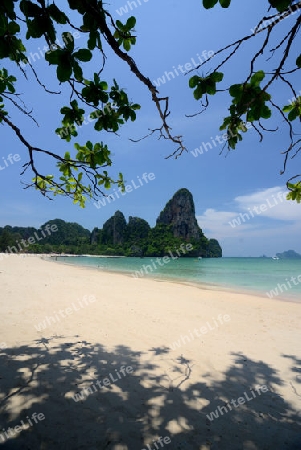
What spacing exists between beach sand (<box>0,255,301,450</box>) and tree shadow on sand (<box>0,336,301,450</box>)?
1 cm

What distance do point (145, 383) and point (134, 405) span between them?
0.55 metres

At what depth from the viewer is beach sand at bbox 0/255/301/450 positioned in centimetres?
243

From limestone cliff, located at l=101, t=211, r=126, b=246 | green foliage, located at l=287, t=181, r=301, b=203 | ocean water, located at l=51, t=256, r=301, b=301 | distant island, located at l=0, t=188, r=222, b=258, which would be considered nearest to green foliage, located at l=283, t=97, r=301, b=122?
green foliage, located at l=287, t=181, r=301, b=203

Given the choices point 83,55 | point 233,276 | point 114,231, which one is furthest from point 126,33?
point 114,231

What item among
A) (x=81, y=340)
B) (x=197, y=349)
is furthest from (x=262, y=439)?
(x=81, y=340)

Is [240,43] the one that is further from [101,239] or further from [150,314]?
[101,239]

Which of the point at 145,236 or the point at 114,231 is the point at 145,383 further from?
the point at 114,231

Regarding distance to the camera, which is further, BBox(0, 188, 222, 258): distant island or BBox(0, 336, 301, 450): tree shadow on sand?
BBox(0, 188, 222, 258): distant island

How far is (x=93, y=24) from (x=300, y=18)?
119 centimetres

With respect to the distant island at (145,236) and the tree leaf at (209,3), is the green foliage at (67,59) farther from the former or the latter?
the distant island at (145,236)

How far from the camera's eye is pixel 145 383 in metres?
3.41

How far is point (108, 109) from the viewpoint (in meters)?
2.33

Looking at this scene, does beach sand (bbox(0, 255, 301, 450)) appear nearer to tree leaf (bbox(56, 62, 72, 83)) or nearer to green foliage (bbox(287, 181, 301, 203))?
green foliage (bbox(287, 181, 301, 203))

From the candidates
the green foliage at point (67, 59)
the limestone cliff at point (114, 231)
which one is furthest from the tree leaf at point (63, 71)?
the limestone cliff at point (114, 231)
